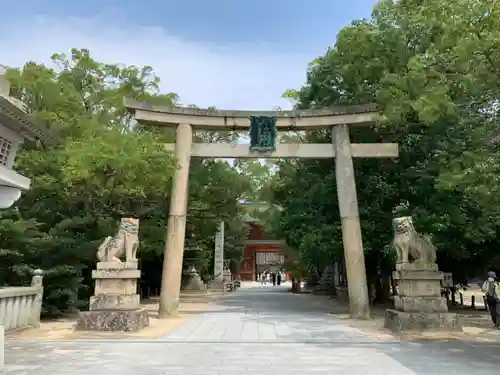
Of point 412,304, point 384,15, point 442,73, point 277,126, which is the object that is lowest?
point 412,304

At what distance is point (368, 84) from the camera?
1817 centimetres

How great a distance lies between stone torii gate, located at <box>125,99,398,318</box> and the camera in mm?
16266

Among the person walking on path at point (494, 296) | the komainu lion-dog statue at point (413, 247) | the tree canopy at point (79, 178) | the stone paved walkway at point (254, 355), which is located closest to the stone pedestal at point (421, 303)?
the komainu lion-dog statue at point (413, 247)

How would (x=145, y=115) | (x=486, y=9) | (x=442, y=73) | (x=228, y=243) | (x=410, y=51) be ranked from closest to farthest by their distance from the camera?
(x=486, y=9)
(x=442, y=73)
(x=410, y=51)
(x=145, y=115)
(x=228, y=243)

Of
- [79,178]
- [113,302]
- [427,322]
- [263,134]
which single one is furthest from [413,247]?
[79,178]

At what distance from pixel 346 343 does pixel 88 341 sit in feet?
18.0

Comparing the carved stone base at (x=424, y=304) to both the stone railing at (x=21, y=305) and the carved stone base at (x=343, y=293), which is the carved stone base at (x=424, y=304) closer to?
the stone railing at (x=21, y=305)

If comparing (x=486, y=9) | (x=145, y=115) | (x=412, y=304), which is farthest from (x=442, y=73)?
(x=145, y=115)

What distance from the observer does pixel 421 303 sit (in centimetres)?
1206

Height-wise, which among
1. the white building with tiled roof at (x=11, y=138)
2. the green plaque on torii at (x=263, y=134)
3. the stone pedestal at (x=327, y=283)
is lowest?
the stone pedestal at (x=327, y=283)

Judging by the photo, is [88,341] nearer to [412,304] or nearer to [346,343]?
[346,343]

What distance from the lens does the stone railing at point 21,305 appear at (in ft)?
38.2

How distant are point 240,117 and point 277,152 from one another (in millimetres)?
1812

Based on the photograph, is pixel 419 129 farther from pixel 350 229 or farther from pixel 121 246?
pixel 121 246
